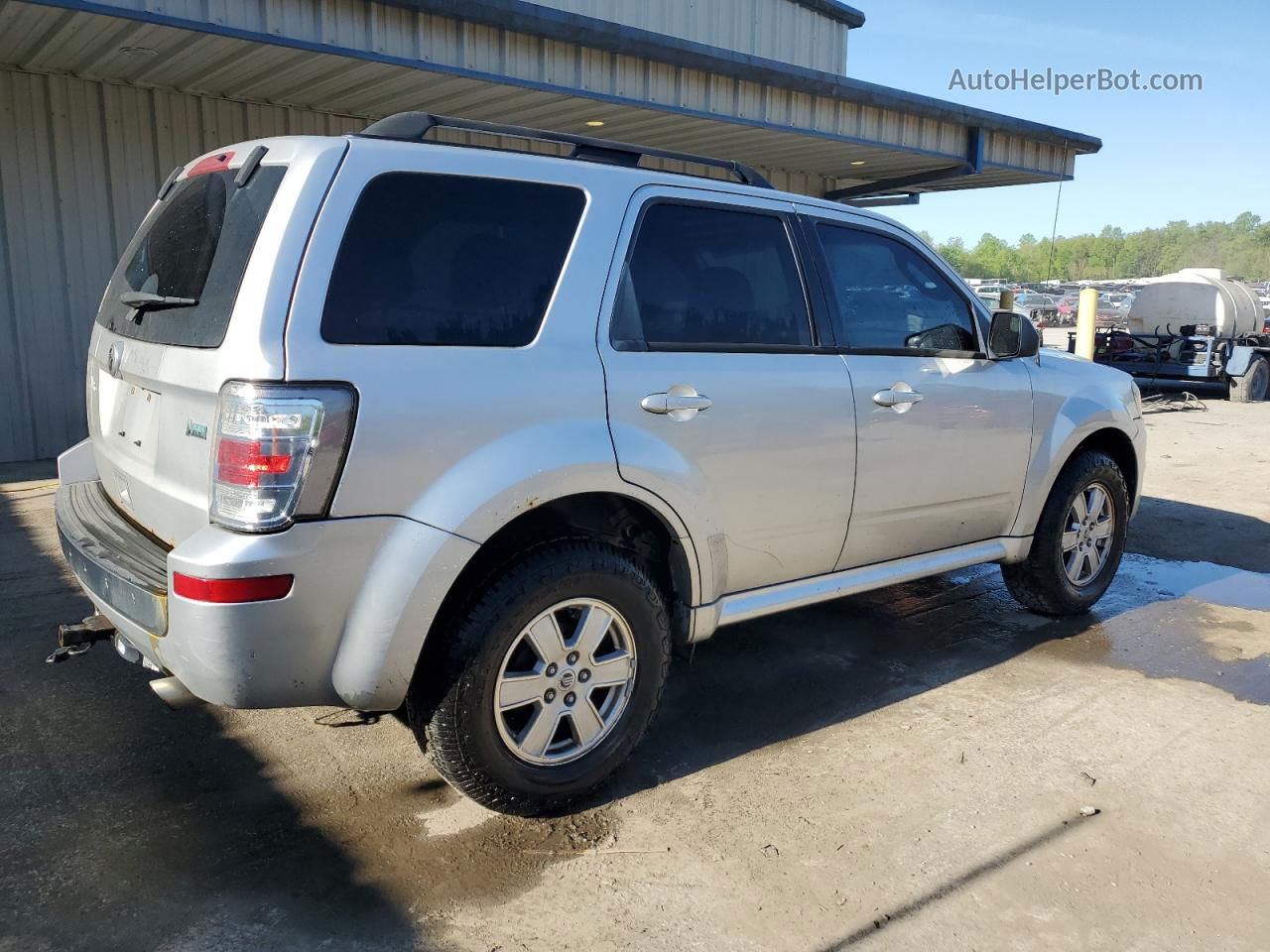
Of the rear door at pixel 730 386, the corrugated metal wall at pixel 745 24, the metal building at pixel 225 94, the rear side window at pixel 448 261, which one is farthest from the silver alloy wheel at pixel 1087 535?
the corrugated metal wall at pixel 745 24

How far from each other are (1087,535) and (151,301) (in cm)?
438

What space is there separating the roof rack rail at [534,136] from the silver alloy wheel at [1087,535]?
2391 millimetres

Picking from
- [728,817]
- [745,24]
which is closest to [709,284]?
[728,817]

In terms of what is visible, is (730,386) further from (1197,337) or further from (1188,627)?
(1197,337)

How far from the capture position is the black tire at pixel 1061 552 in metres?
4.83

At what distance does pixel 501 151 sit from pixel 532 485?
1.07 m

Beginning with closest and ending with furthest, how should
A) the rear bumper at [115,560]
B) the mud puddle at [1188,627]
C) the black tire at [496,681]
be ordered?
the rear bumper at [115,560] → the black tire at [496,681] → the mud puddle at [1188,627]

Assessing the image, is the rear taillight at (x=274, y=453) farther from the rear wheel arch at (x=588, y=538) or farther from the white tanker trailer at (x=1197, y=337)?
the white tanker trailer at (x=1197, y=337)

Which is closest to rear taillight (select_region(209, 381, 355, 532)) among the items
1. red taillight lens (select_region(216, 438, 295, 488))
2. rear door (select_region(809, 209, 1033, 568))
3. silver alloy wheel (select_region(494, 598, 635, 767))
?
red taillight lens (select_region(216, 438, 295, 488))

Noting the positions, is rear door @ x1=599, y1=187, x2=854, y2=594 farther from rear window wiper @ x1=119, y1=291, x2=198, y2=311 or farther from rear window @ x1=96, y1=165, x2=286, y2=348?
rear window wiper @ x1=119, y1=291, x2=198, y2=311

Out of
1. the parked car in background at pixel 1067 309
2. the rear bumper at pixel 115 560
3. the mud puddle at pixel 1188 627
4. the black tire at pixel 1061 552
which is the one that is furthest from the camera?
the parked car in background at pixel 1067 309

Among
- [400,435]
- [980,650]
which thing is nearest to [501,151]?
[400,435]

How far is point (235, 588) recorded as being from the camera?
96.7 inches

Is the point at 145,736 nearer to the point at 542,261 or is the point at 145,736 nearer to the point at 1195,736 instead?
the point at 542,261
